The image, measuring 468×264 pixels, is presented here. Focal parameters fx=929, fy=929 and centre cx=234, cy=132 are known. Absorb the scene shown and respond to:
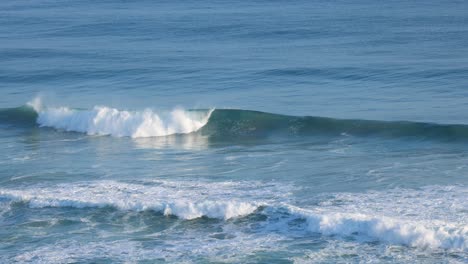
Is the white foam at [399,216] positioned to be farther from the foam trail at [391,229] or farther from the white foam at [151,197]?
the white foam at [151,197]

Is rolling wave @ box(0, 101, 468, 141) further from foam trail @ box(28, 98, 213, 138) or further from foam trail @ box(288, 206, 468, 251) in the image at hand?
foam trail @ box(288, 206, 468, 251)

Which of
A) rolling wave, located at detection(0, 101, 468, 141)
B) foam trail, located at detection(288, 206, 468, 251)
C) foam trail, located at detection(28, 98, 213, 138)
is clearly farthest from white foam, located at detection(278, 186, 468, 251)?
foam trail, located at detection(28, 98, 213, 138)

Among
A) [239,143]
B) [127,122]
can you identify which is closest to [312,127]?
[239,143]

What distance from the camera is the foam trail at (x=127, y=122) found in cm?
3309

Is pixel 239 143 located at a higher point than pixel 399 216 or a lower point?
higher

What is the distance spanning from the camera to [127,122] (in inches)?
1325

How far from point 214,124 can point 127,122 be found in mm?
3161

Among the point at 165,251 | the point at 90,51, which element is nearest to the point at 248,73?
the point at 90,51

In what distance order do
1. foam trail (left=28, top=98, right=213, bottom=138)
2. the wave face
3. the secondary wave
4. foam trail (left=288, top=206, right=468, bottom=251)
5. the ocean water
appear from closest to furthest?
1. foam trail (left=288, top=206, right=468, bottom=251)
2. the secondary wave
3. the ocean water
4. the wave face
5. foam trail (left=28, top=98, right=213, bottom=138)

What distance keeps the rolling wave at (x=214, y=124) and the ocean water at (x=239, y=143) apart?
0.08 meters

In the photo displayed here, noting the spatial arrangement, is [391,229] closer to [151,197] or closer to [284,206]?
[284,206]

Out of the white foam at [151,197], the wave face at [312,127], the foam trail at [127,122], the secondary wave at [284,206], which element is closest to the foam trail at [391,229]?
the secondary wave at [284,206]

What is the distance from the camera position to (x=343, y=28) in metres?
54.9

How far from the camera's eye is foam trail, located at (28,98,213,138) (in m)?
33.1
